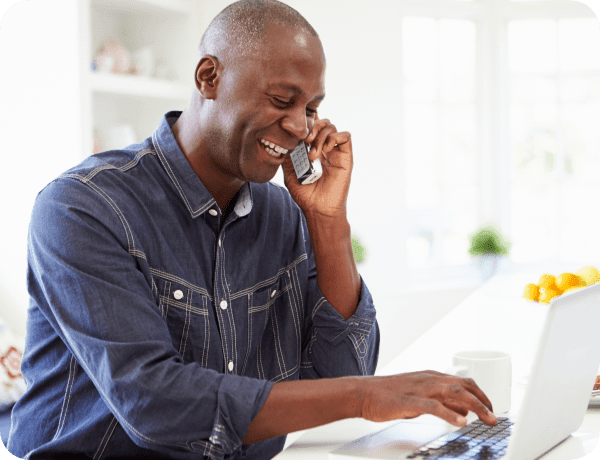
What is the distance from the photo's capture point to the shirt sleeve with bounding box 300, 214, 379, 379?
4.34 ft

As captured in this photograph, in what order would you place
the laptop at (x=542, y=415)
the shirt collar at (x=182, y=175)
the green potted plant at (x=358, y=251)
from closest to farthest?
the laptop at (x=542, y=415)
the shirt collar at (x=182, y=175)
the green potted plant at (x=358, y=251)

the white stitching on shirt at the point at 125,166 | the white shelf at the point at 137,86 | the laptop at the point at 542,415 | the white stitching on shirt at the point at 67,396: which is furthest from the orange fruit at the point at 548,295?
the white shelf at the point at 137,86

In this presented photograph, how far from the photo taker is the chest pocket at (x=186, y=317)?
1.16 m

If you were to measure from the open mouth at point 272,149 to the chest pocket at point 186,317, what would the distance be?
0.30 metres

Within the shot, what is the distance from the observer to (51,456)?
108cm

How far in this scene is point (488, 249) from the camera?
4512mm

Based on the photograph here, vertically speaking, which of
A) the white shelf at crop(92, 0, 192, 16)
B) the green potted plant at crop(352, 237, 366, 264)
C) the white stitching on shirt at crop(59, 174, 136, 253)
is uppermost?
the white shelf at crop(92, 0, 192, 16)

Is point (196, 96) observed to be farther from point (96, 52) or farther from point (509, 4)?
point (509, 4)

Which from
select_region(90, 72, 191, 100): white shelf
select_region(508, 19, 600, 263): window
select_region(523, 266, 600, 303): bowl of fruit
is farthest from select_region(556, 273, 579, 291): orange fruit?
select_region(508, 19, 600, 263): window

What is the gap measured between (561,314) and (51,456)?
83cm

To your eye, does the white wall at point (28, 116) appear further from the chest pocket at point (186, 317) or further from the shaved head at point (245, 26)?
the chest pocket at point (186, 317)

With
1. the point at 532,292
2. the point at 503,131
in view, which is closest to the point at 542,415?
the point at 532,292

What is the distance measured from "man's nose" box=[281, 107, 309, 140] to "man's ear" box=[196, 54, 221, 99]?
0.15m

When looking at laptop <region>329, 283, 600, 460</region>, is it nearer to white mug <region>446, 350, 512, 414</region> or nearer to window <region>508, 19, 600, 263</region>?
white mug <region>446, 350, 512, 414</region>
